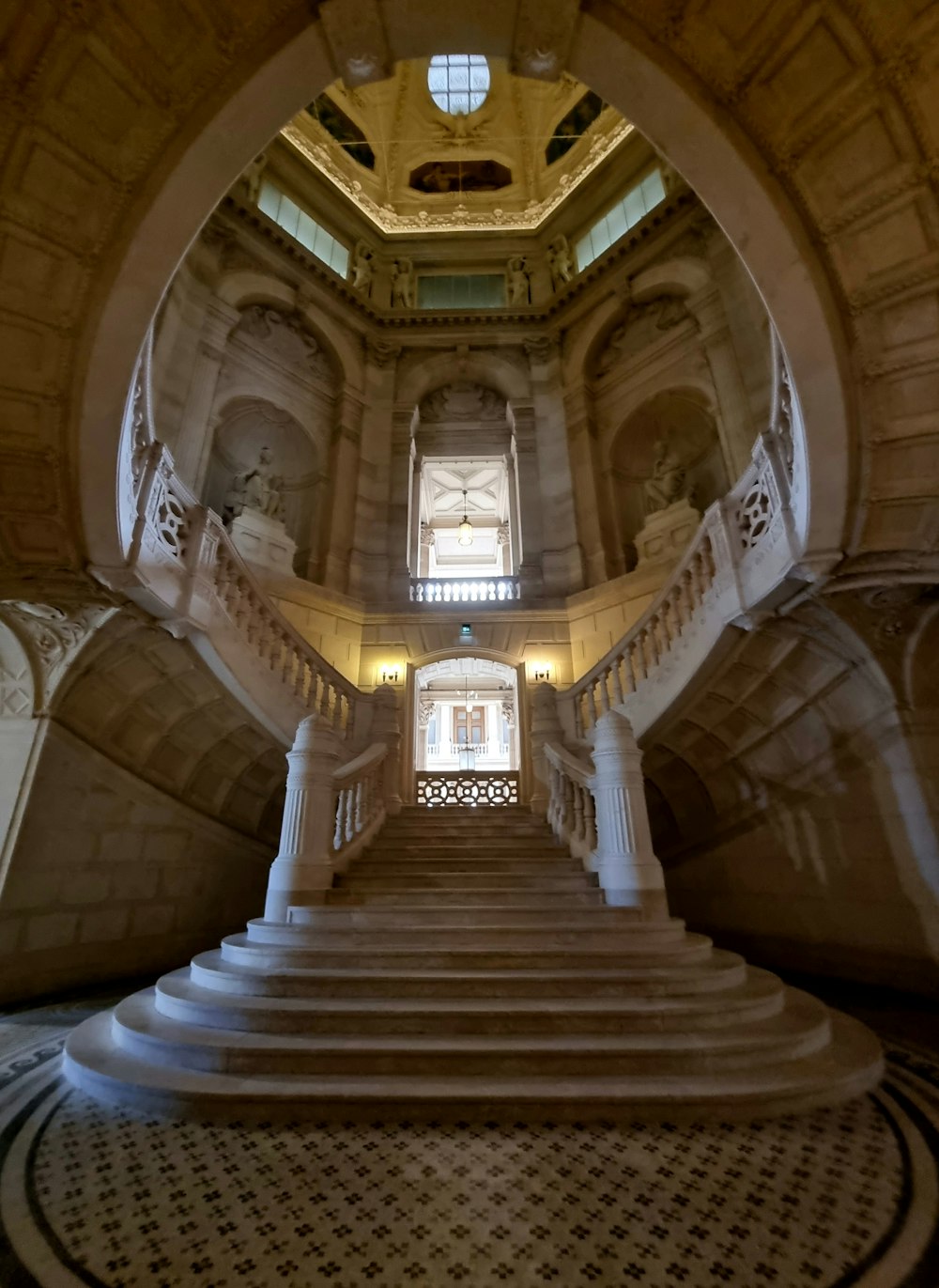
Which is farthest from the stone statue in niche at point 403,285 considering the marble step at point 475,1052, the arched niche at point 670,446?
the marble step at point 475,1052

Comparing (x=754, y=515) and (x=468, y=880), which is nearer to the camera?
(x=468, y=880)

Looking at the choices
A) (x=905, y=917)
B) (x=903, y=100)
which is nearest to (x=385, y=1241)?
(x=905, y=917)

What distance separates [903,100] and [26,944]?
29.8 ft

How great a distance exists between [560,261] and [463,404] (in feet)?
14.1

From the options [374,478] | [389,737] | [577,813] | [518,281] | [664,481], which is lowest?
[577,813]

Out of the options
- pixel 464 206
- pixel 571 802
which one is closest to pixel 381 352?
pixel 464 206

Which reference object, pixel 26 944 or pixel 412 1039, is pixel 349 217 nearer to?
pixel 26 944

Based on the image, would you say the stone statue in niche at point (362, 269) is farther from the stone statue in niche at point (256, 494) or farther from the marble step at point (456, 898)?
the marble step at point (456, 898)

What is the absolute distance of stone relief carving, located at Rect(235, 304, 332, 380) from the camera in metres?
11.1

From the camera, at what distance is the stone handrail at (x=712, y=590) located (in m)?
4.81

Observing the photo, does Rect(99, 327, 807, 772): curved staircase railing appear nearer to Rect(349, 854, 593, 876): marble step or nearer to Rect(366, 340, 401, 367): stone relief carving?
Rect(349, 854, 593, 876): marble step

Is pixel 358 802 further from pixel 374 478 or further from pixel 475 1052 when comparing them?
pixel 374 478

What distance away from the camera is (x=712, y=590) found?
5.71 m

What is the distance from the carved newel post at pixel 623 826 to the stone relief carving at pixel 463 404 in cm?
986
